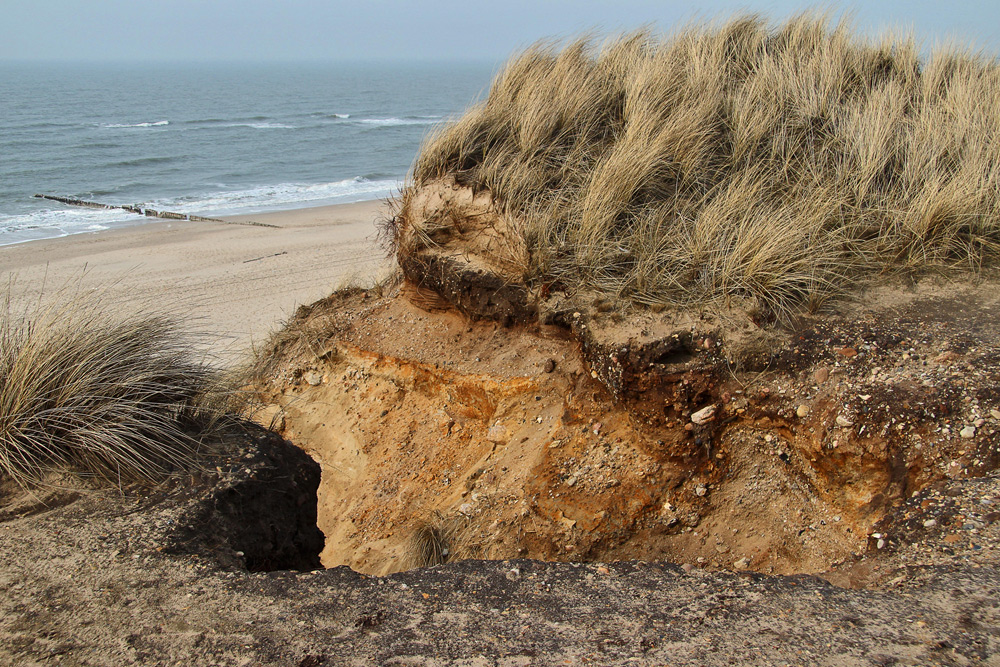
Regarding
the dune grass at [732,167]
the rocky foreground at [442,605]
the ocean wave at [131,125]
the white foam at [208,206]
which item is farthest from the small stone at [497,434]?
the ocean wave at [131,125]

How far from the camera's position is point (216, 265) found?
497 inches

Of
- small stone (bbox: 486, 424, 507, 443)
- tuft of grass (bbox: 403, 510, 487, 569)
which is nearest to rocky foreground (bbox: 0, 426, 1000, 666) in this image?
tuft of grass (bbox: 403, 510, 487, 569)

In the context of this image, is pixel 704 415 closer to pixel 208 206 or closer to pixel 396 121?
pixel 208 206

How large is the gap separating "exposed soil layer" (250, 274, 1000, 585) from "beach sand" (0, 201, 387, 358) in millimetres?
4383

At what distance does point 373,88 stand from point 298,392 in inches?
2752

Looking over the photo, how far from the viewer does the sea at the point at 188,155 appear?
19062mm

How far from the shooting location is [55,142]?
2805cm

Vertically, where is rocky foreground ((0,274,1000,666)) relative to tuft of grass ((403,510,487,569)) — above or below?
above

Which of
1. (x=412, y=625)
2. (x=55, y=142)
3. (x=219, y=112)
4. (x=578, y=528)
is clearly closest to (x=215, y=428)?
(x=412, y=625)

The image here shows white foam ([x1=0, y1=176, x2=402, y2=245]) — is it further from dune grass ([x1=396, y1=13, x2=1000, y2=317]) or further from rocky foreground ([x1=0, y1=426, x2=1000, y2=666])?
rocky foreground ([x1=0, y1=426, x2=1000, y2=666])

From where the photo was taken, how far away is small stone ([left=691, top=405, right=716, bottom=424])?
3609 millimetres

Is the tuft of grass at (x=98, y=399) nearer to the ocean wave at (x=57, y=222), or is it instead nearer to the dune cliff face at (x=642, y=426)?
the dune cliff face at (x=642, y=426)

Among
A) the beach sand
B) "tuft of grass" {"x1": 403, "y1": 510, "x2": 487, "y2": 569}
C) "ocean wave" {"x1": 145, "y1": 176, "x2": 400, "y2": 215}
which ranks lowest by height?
"tuft of grass" {"x1": 403, "y1": 510, "x2": 487, "y2": 569}

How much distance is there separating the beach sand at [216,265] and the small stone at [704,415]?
221 inches
